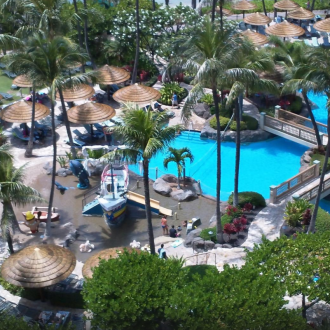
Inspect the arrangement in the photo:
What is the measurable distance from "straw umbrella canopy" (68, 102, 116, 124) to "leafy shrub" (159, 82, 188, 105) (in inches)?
248

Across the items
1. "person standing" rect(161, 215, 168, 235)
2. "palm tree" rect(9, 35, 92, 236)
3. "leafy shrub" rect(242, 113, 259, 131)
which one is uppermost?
"palm tree" rect(9, 35, 92, 236)

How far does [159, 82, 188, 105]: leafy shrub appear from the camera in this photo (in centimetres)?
4366

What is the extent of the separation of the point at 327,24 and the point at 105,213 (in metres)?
29.8

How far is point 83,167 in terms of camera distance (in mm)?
35000

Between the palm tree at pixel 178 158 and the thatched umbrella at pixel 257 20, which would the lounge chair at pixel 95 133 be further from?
the thatched umbrella at pixel 257 20

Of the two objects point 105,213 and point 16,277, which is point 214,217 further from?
point 16,277

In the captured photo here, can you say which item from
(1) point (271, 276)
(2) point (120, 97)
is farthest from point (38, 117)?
(1) point (271, 276)

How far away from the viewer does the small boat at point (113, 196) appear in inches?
1236

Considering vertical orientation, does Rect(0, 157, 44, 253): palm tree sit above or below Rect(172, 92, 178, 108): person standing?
above

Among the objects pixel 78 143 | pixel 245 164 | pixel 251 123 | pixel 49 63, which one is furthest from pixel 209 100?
pixel 49 63

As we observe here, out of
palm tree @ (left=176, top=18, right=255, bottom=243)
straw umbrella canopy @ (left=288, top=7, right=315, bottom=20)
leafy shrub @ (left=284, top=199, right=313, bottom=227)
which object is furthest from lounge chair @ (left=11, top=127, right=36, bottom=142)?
straw umbrella canopy @ (left=288, top=7, right=315, bottom=20)

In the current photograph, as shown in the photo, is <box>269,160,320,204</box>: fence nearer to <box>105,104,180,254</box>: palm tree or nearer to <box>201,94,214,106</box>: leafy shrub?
<box>105,104,180,254</box>: palm tree

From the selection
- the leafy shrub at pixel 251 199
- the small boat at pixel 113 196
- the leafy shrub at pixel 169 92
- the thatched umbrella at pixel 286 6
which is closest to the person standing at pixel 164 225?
the small boat at pixel 113 196

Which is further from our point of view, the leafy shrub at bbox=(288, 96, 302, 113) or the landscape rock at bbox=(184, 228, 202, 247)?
the leafy shrub at bbox=(288, 96, 302, 113)
